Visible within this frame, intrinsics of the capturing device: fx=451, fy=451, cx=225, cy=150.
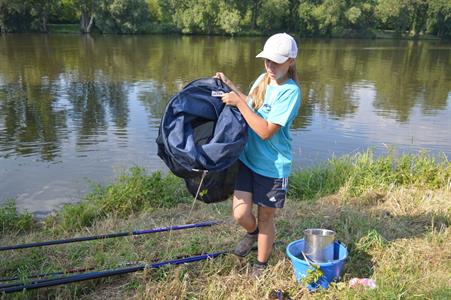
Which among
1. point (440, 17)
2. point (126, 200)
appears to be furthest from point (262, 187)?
point (440, 17)

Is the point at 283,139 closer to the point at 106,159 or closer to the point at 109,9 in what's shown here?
the point at 106,159

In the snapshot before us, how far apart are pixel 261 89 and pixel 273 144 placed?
1.31 feet

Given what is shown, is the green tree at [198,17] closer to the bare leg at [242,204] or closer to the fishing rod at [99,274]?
the fishing rod at [99,274]

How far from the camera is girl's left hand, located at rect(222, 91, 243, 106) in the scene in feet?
9.71

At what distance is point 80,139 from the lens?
10117 millimetres

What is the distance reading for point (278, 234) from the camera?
4059 mm

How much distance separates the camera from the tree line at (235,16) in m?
48.7

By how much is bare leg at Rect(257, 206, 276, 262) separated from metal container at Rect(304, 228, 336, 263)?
0.30 metres

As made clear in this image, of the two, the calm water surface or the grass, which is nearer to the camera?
the calm water surface

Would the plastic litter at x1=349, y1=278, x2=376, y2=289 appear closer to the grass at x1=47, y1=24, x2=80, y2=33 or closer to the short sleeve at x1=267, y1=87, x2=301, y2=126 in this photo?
the short sleeve at x1=267, y1=87, x2=301, y2=126

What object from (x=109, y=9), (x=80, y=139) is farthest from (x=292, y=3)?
(x=80, y=139)

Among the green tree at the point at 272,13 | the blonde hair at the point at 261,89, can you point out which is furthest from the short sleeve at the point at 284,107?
the green tree at the point at 272,13

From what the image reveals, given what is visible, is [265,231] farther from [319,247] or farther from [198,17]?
[198,17]

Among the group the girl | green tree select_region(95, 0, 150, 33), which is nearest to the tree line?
green tree select_region(95, 0, 150, 33)
